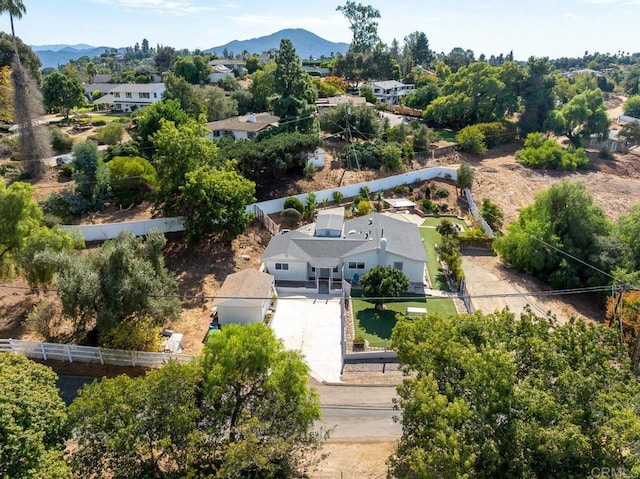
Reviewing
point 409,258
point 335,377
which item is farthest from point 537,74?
point 335,377

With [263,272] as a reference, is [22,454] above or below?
above

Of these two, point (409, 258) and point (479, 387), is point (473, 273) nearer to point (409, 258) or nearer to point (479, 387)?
point (409, 258)

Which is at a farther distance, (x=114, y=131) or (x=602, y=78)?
(x=602, y=78)

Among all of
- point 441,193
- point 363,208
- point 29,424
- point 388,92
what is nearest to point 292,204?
point 363,208

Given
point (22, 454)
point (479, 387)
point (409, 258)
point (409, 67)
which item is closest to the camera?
point (22, 454)

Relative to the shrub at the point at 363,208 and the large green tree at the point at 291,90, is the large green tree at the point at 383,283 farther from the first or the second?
the large green tree at the point at 291,90

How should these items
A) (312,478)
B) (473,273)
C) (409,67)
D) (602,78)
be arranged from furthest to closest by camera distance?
(602,78) < (409,67) < (473,273) < (312,478)

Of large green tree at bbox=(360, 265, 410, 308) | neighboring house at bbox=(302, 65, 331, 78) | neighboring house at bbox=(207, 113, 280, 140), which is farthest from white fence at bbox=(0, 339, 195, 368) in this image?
neighboring house at bbox=(302, 65, 331, 78)

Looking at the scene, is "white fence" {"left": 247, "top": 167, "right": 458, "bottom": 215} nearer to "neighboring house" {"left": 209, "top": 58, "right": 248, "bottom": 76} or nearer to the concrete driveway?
the concrete driveway
